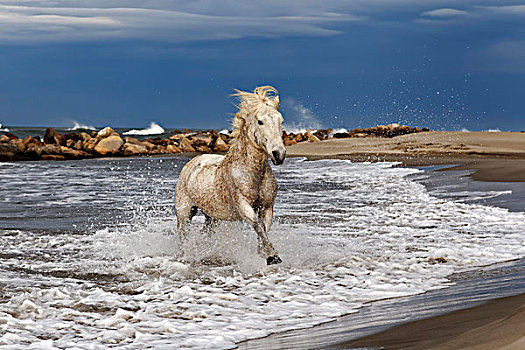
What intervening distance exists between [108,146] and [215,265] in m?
31.4

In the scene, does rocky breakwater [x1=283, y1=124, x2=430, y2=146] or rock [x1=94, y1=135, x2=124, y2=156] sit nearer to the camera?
rock [x1=94, y1=135, x2=124, y2=156]

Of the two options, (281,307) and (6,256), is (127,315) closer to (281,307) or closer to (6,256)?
(281,307)

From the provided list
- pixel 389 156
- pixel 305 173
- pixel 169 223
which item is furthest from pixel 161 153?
pixel 169 223

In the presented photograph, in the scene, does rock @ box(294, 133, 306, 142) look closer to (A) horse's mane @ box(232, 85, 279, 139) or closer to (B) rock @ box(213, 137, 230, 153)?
(B) rock @ box(213, 137, 230, 153)

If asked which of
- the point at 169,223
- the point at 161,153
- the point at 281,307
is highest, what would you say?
the point at 281,307

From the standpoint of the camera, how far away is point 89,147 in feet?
124

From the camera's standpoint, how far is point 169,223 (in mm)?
10977

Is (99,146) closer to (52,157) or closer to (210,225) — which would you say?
(52,157)

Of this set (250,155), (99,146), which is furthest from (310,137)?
(250,155)

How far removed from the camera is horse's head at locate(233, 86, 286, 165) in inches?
262

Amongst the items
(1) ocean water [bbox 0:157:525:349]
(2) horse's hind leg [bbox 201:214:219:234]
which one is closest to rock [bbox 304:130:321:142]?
(1) ocean water [bbox 0:157:525:349]

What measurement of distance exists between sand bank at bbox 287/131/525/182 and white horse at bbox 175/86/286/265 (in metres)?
12.7

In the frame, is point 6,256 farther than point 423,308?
Yes

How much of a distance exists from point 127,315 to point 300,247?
10.8ft
